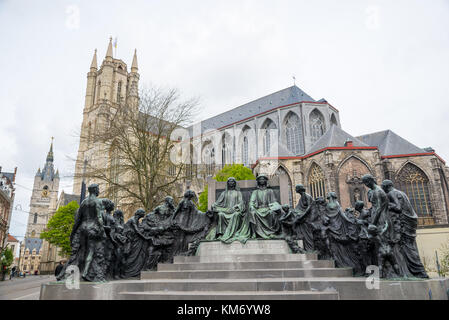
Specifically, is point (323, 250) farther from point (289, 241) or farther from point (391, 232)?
point (391, 232)

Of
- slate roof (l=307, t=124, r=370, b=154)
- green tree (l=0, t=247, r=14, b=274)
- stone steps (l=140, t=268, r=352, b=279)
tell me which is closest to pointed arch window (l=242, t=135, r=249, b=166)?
slate roof (l=307, t=124, r=370, b=154)

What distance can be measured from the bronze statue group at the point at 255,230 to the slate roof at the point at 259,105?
37.8 metres

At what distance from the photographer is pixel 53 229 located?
34.6 meters

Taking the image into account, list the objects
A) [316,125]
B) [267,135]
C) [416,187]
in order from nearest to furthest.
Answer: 1. [416,187]
2. [316,125]
3. [267,135]

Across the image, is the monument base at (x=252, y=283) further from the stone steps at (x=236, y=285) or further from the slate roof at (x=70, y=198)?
the slate roof at (x=70, y=198)

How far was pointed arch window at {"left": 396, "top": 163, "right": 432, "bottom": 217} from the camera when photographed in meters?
27.9

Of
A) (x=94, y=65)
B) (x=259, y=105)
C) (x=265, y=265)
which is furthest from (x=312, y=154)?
(x=94, y=65)

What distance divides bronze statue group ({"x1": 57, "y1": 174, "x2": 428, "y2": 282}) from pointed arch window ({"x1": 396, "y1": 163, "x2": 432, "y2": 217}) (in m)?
26.3

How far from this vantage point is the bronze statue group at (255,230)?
4934mm

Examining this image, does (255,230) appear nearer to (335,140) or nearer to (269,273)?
(269,273)

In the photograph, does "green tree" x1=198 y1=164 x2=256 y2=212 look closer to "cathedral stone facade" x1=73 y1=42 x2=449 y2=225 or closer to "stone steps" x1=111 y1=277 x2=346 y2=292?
"cathedral stone facade" x1=73 y1=42 x2=449 y2=225

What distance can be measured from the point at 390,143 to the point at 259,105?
70.0 ft

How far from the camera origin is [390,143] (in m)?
32.3
